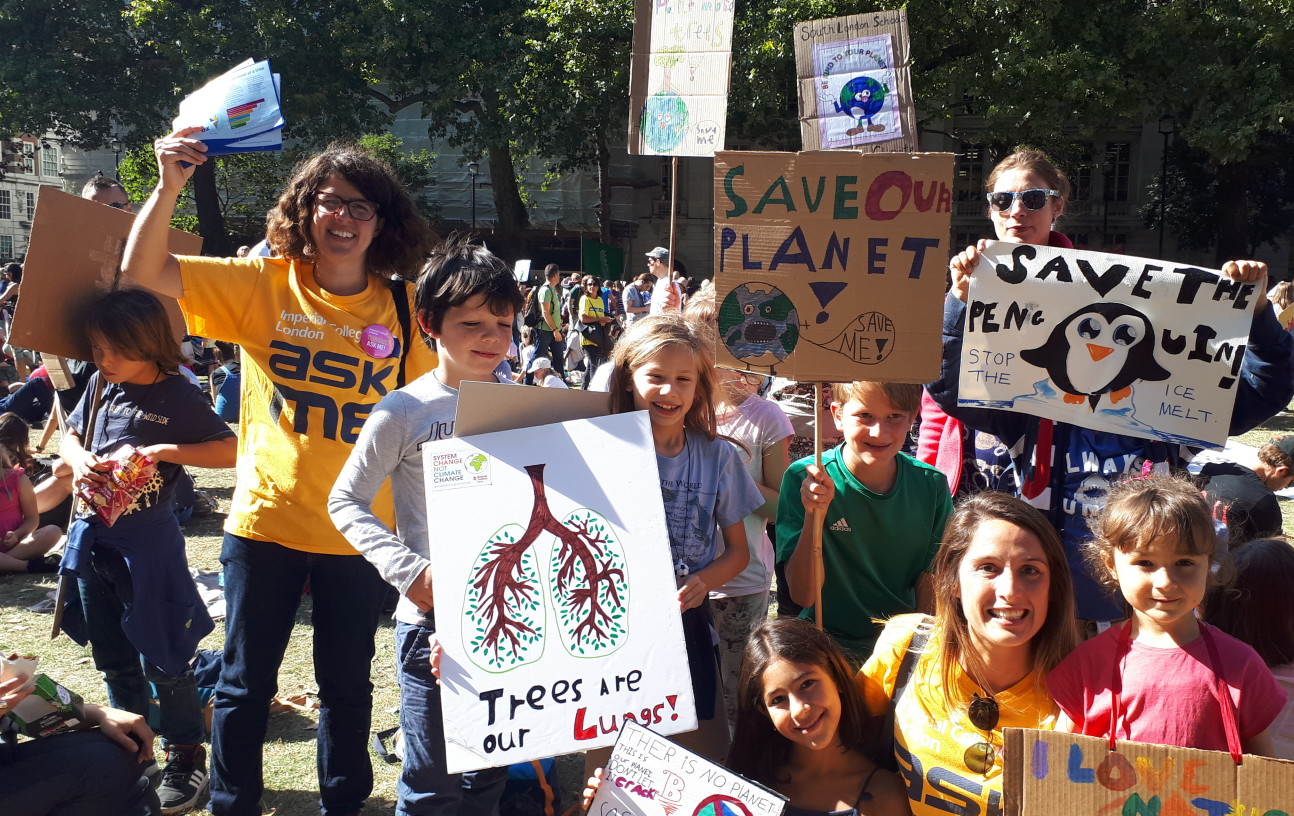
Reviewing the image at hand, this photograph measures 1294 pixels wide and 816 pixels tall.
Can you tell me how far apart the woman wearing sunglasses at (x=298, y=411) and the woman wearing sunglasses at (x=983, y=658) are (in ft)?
4.95

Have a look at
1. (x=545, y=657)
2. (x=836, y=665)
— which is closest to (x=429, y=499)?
(x=545, y=657)

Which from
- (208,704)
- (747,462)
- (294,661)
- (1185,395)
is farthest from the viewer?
(294,661)

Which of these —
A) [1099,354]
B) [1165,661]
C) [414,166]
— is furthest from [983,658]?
[414,166]

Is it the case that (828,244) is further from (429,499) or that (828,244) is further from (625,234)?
(625,234)

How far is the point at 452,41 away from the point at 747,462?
2610 cm

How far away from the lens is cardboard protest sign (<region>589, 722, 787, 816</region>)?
86.7 inches

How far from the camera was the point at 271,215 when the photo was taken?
302 cm

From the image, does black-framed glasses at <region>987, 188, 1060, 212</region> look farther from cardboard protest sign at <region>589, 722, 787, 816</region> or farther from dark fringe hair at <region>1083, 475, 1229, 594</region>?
cardboard protest sign at <region>589, 722, 787, 816</region>

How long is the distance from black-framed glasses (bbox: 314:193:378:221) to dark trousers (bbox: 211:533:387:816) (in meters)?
0.93

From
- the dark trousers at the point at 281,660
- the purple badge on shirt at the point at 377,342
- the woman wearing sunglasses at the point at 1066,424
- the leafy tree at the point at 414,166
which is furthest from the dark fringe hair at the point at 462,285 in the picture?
the leafy tree at the point at 414,166

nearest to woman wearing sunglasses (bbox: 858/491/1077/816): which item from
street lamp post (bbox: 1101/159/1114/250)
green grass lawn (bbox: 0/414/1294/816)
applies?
green grass lawn (bbox: 0/414/1294/816)

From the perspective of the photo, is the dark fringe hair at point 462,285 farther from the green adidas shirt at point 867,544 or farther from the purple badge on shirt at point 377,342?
the green adidas shirt at point 867,544

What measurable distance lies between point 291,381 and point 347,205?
0.51 meters

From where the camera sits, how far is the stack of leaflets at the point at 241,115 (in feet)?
9.27
